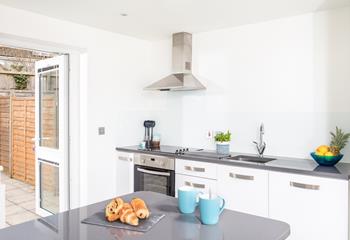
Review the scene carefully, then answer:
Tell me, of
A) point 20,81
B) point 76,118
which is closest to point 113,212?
point 76,118

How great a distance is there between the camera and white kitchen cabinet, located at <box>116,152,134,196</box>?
12.3ft

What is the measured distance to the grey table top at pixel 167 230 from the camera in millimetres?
1140

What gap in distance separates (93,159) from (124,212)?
2.49m

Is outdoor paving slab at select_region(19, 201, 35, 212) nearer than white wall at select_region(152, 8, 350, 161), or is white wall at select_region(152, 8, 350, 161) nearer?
white wall at select_region(152, 8, 350, 161)

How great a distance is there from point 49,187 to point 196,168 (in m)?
2.04

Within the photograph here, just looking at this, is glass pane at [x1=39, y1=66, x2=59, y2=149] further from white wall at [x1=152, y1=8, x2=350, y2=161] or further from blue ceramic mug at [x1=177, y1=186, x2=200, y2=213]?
blue ceramic mug at [x1=177, y1=186, x2=200, y2=213]

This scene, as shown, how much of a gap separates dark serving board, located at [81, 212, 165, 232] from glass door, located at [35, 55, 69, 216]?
7.89 feet

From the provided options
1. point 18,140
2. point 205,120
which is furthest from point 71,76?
point 18,140

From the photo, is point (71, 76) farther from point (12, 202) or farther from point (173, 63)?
point (12, 202)

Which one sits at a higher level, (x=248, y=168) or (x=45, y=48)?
(x=45, y=48)

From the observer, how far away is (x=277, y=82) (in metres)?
3.24

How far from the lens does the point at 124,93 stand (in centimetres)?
401

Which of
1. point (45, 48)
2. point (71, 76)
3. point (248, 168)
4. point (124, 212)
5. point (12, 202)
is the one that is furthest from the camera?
point (12, 202)

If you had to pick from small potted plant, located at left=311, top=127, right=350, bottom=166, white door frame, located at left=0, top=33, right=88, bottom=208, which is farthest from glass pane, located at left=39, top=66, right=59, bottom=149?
small potted plant, located at left=311, top=127, right=350, bottom=166
